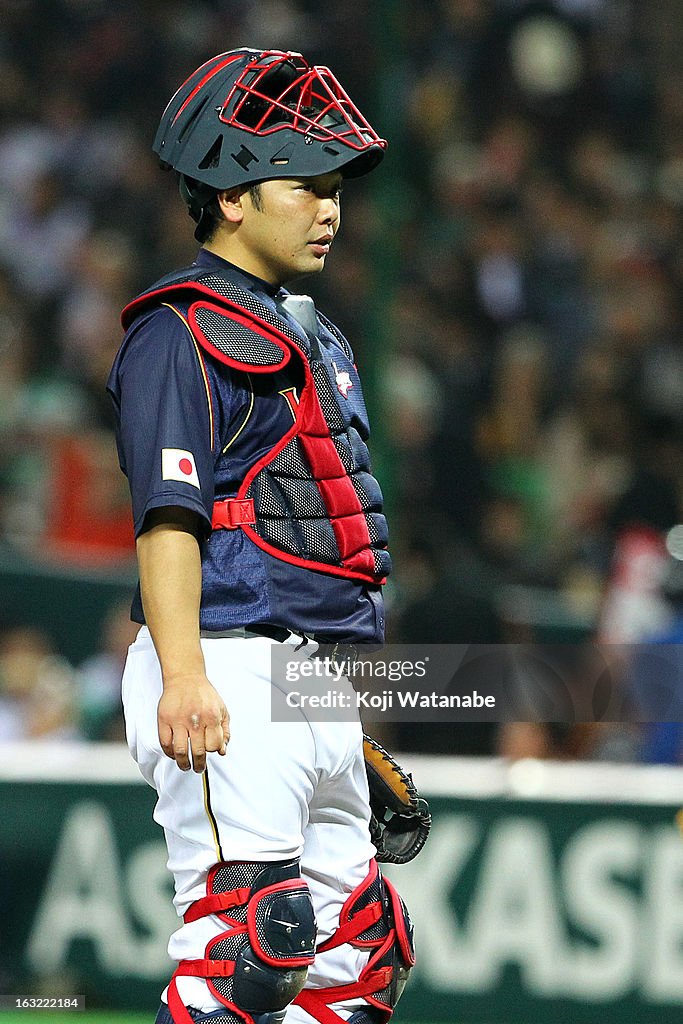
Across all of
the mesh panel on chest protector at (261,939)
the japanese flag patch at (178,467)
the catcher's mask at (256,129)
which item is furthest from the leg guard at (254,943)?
the catcher's mask at (256,129)

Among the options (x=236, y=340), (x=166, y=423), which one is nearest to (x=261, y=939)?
(x=166, y=423)

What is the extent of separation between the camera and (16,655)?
6.07 metres

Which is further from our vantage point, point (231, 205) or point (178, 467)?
point (231, 205)

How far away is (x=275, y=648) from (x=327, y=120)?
952mm

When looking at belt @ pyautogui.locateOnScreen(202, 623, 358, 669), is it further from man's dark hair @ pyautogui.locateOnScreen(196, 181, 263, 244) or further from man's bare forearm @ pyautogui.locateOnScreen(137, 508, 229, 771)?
man's dark hair @ pyautogui.locateOnScreen(196, 181, 263, 244)

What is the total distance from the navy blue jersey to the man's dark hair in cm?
10

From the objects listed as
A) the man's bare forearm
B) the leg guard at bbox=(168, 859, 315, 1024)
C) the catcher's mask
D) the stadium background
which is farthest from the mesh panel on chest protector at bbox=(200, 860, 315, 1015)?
the stadium background

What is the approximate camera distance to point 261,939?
2.66 metres

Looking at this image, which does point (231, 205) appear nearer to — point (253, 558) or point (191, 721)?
point (253, 558)

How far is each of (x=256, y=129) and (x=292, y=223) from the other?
0.57ft

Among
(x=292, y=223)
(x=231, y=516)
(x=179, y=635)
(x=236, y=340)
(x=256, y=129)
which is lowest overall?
(x=179, y=635)

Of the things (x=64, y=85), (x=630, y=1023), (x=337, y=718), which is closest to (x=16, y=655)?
(x=630, y=1023)

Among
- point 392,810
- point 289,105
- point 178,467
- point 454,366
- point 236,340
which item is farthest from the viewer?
point 454,366

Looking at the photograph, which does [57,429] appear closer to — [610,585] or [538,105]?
[610,585]
